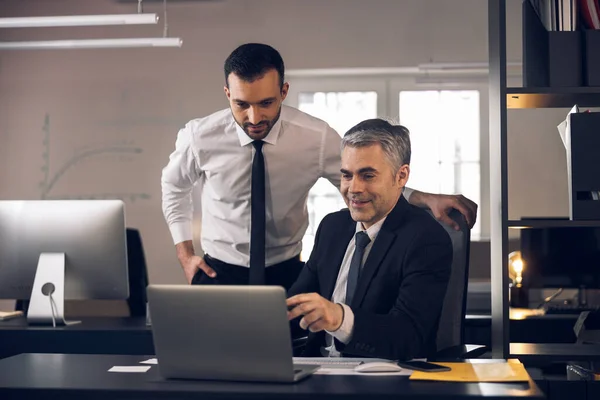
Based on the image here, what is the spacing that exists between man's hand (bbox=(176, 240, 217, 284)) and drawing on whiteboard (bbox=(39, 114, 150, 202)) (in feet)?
10.3

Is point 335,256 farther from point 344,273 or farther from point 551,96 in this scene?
point 551,96

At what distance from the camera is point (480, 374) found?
183 centimetres

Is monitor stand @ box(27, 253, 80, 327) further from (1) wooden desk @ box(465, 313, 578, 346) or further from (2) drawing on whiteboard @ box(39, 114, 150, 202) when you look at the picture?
(2) drawing on whiteboard @ box(39, 114, 150, 202)

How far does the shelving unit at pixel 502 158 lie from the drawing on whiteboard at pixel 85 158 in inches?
164

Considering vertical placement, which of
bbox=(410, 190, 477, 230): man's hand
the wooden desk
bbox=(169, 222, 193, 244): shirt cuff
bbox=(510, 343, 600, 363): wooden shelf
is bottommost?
the wooden desk

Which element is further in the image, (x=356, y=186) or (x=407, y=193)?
(x=407, y=193)

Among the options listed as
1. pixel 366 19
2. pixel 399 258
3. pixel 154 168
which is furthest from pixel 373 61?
pixel 399 258

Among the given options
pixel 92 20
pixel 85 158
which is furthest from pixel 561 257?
pixel 85 158

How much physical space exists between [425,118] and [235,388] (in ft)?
Result: 15.5

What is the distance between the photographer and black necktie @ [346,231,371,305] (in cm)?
231

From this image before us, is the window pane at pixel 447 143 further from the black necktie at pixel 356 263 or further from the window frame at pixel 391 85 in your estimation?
the black necktie at pixel 356 263

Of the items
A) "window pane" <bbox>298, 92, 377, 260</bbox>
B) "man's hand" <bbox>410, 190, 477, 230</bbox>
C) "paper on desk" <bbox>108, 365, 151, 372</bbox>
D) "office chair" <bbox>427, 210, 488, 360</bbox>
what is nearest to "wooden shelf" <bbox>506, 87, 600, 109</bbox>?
"man's hand" <bbox>410, 190, 477, 230</bbox>

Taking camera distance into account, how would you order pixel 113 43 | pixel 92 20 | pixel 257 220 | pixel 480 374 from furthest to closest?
1. pixel 113 43
2. pixel 92 20
3. pixel 257 220
4. pixel 480 374

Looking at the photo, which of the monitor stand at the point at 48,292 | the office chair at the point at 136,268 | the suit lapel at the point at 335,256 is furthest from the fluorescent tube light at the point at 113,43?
the suit lapel at the point at 335,256
